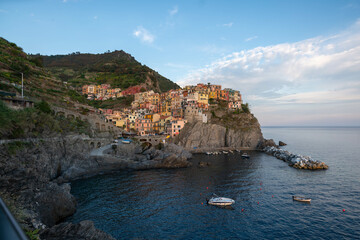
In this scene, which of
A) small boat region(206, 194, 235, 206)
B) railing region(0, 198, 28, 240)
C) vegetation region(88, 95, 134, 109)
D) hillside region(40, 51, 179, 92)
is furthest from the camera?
hillside region(40, 51, 179, 92)

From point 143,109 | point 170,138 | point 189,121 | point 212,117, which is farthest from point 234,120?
point 143,109

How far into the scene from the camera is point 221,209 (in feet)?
109

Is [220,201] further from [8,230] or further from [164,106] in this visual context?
[164,106]

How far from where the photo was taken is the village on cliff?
93.1m

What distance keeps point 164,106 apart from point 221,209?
8130 cm

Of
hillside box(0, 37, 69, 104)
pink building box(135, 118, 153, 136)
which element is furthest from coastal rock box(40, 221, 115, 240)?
pink building box(135, 118, 153, 136)

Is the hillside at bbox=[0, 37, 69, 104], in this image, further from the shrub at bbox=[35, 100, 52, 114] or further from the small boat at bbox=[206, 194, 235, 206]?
the small boat at bbox=[206, 194, 235, 206]

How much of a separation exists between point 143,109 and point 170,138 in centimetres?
2751

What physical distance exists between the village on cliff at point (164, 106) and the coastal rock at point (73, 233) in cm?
6936

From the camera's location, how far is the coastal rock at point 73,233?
1962 cm

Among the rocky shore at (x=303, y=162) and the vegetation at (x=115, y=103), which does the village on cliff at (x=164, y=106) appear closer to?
the vegetation at (x=115, y=103)

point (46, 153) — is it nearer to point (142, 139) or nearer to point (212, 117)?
Result: point (142, 139)

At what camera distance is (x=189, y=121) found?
96.2 m

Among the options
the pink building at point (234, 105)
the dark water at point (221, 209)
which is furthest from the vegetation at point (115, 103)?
the dark water at point (221, 209)
